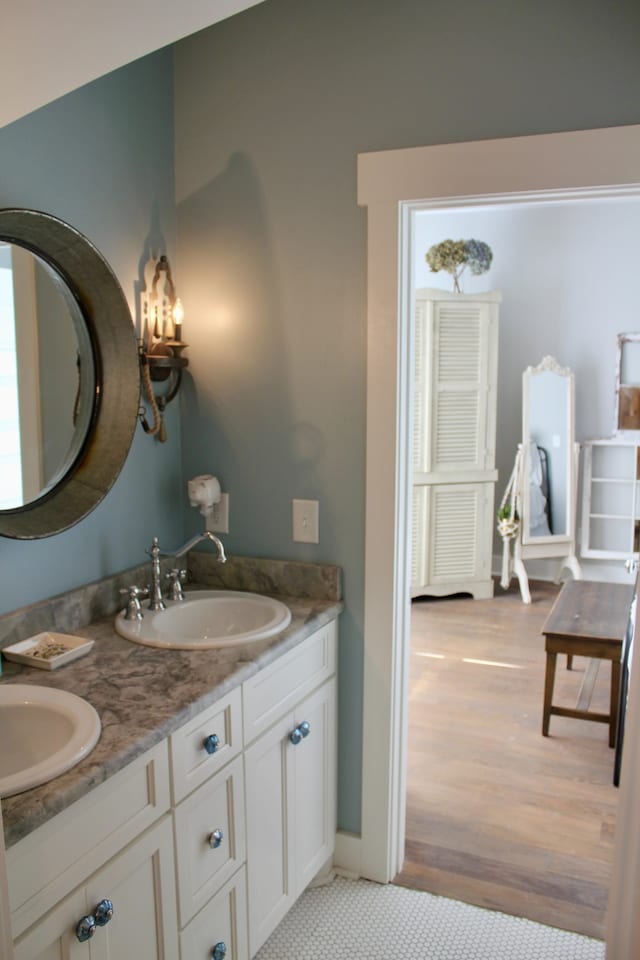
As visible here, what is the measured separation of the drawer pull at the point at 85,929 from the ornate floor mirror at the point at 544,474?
4.33 meters

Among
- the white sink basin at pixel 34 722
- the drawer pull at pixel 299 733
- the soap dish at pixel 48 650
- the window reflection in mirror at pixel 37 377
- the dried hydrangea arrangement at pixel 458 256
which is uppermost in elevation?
the dried hydrangea arrangement at pixel 458 256

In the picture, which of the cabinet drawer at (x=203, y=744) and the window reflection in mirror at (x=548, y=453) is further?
the window reflection in mirror at (x=548, y=453)

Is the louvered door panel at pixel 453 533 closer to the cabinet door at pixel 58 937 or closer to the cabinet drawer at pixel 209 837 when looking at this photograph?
the cabinet drawer at pixel 209 837

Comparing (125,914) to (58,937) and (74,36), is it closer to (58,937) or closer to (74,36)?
(58,937)

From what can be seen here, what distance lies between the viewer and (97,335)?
2.01 meters

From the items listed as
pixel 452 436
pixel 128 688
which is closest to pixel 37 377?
pixel 128 688

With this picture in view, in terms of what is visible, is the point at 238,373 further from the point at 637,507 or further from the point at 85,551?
the point at 637,507

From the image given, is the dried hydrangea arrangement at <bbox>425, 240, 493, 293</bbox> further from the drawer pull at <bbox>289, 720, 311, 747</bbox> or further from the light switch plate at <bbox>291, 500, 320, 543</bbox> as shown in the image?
the drawer pull at <bbox>289, 720, 311, 747</bbox>

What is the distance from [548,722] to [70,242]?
2650 millimetres

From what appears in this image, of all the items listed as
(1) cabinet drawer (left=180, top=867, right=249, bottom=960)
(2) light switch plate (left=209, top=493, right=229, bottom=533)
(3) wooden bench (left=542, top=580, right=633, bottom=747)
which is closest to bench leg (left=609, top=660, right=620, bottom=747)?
(3) wooden bench (left=542, top=580, right=633, bottom=747)

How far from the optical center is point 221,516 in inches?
96.2

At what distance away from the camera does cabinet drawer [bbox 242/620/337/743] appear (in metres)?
1.81

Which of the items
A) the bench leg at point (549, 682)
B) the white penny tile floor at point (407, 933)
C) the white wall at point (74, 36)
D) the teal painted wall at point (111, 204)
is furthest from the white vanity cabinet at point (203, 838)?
the bench leg at point (549, 682)

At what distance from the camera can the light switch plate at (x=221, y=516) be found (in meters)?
2.44
